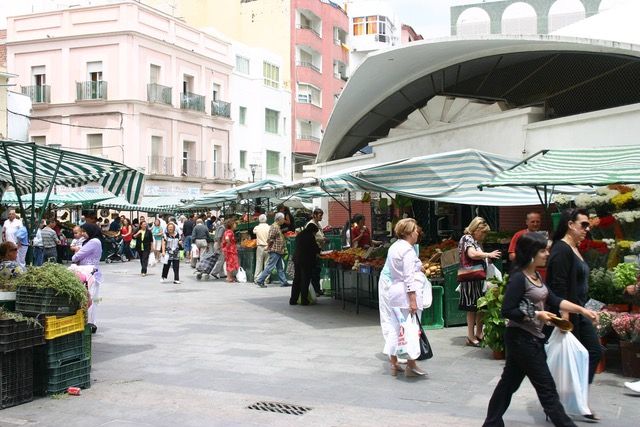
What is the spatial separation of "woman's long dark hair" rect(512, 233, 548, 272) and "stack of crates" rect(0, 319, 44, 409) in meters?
4.38

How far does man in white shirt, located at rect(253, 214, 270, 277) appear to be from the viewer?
698 inches

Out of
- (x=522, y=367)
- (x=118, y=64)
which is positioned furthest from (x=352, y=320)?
(x=118, y=64)

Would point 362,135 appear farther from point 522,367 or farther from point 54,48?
point 54,48

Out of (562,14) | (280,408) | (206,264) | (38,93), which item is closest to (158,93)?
(38,93)

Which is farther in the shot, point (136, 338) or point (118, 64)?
point (118, 64)

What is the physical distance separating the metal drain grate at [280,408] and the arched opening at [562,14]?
19.7 metres

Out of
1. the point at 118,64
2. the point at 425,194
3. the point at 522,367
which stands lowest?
the point at 522,367

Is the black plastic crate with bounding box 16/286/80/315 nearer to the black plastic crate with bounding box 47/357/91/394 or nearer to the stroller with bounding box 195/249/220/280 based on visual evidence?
the black plastic crate with bounding box 47/357/91/394

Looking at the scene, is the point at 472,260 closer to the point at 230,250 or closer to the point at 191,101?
the point at 230,250

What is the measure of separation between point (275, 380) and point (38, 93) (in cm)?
3611

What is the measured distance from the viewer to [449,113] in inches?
787

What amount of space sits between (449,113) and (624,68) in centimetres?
546

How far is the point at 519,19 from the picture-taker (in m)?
22.4

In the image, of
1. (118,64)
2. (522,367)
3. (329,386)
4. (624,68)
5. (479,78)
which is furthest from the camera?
(118,64)
